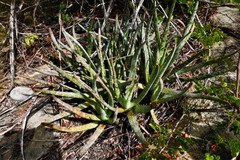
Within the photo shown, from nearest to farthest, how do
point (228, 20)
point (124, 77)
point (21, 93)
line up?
point (124, 77)
point (21, 93)
point (228, 20)

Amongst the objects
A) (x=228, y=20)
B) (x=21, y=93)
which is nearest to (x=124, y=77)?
(x=21, y=93)

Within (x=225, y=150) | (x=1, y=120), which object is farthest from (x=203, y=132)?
(x=1, y=120)

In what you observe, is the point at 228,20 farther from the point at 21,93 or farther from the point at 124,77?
the point at 21,93

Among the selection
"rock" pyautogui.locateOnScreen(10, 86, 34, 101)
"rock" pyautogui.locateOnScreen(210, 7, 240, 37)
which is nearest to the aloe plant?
"rock" pyautogui.locateOnScreen(10, 86, 34, 101)

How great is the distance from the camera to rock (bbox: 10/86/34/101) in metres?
2.35

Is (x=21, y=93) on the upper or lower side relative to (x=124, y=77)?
lower

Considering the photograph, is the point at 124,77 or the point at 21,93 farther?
the point at 21,93

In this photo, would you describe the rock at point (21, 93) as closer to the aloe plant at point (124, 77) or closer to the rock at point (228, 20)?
the aloe plant at point (124, 77)

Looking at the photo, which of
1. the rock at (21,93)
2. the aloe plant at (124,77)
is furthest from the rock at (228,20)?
the rock at (21,93)

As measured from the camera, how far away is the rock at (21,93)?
2.35 m

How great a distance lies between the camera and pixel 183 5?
277cm

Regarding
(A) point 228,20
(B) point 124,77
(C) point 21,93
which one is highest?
(A) point 228,20

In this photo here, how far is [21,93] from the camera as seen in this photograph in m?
2.38

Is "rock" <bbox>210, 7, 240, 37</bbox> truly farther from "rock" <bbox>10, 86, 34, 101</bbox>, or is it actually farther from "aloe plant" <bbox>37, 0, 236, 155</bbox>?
"rock" <bbox>10, 86, 34, 101</bbox>
